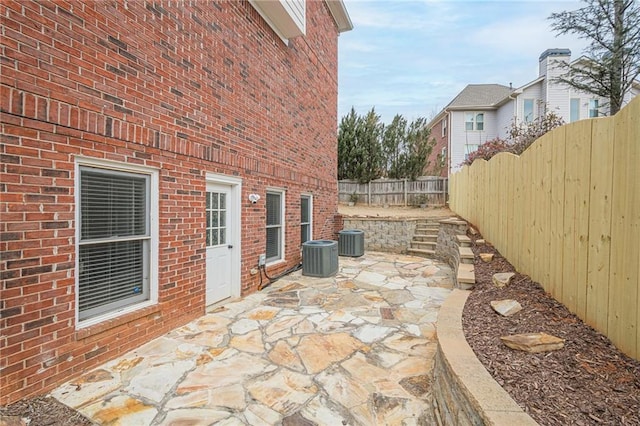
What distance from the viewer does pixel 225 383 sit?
9.46 ft

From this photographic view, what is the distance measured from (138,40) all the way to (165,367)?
3.56 m

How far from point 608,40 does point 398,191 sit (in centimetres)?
914

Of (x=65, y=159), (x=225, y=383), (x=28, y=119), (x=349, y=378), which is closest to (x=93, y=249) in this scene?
(x=65, y=159)

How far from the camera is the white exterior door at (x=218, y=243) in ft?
16.3

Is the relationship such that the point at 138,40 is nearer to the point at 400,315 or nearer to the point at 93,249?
the point at 93,249

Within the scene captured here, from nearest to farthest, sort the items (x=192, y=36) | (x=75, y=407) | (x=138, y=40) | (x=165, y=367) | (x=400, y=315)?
(x=75, y=407)
(x=165, y=367)
(x=138, y=40)
(x=192, y=36)
(x=400, y=315)

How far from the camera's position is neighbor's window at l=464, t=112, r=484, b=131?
21083 millimetres

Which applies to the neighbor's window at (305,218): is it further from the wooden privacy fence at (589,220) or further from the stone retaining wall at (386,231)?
the wooden privacy fence at (589,220)

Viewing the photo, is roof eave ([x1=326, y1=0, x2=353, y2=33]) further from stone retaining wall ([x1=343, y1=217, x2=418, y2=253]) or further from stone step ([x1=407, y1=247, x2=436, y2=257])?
stone step ([x1=407, y1=247, x2=436, y2=257])

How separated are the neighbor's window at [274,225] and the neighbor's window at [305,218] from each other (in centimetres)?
121

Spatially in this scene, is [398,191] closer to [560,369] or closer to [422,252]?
[422,252]

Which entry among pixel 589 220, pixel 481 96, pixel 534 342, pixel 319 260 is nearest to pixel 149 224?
pixel 319 260

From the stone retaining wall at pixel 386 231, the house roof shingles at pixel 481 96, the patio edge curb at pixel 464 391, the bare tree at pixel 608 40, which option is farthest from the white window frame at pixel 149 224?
the house roof shingles at pixel 481 96

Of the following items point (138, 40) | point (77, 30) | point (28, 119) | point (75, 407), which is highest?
point (138, 40)
